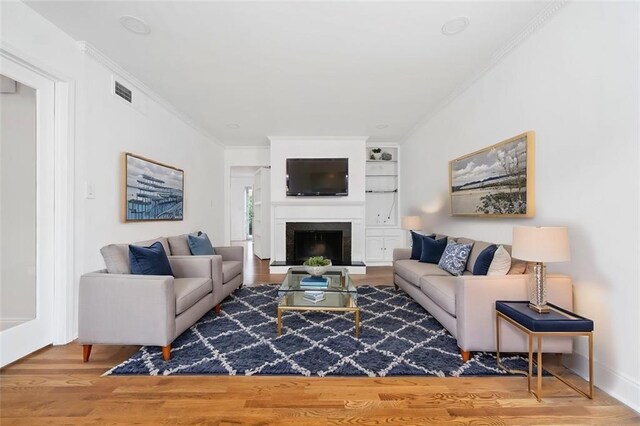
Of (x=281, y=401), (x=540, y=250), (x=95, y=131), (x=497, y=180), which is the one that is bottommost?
(x=281, y=401)

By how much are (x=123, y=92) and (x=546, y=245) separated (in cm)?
411

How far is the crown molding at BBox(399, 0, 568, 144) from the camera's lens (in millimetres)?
2064

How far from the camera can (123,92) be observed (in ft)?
9.89

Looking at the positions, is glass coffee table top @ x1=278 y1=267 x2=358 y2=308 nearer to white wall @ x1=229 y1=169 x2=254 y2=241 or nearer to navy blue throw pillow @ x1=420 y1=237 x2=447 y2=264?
navy blue throw pillow @ x1=420 y1=237 x2=447 y2=264

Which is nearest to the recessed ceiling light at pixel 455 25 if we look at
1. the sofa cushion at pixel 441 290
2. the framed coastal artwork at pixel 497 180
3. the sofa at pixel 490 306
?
the framed coastal artwork at pixel 497 180

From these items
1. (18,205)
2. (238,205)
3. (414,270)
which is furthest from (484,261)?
(238,205)

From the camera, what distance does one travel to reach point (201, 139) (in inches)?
198

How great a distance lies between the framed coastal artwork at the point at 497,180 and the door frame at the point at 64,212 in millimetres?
3972

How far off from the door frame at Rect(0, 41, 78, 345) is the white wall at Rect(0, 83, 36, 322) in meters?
0.14

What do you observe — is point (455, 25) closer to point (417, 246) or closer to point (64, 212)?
point (417, 246)

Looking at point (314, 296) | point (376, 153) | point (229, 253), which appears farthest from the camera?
point (376, 153)

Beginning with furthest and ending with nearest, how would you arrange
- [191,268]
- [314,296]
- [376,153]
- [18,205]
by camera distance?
[376,153] → [191,268] → [314,296] → [18,205]

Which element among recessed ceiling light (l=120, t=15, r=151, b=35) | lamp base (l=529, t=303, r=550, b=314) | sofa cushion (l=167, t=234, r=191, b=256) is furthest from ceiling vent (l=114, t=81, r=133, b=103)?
lamp base (l=529, t=303, r=550, b=314)

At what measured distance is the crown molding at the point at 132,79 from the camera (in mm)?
2544
